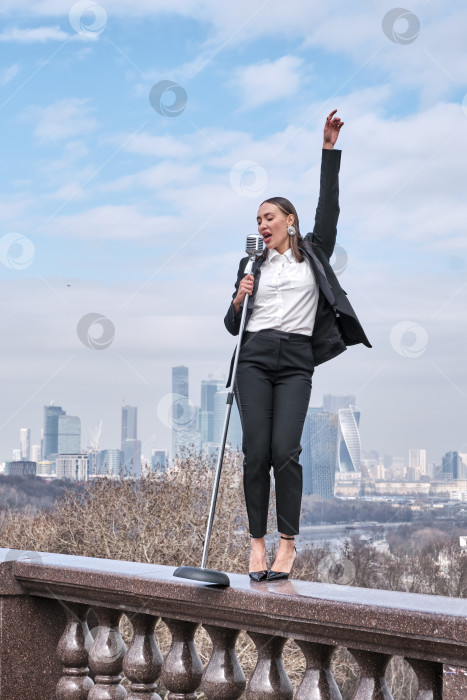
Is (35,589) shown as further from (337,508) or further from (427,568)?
(427,568)

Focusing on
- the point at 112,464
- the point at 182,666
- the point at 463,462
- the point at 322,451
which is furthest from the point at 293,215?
the point at 112,464

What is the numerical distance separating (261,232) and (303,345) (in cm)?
45

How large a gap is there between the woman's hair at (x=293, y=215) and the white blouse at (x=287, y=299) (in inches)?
1.2

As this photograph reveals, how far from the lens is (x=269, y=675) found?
2473 mm

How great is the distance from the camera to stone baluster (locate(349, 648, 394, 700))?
2.22 metres

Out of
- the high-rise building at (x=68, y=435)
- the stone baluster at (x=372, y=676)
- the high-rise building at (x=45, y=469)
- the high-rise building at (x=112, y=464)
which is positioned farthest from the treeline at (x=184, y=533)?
the stone baluster at (x=372, y=676)

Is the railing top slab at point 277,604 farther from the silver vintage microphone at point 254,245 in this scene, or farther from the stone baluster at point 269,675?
the silver vintage microphone at point 254,245

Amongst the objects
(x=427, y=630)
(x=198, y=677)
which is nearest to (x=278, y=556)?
(x=198, y=677)

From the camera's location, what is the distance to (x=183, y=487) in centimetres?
2238

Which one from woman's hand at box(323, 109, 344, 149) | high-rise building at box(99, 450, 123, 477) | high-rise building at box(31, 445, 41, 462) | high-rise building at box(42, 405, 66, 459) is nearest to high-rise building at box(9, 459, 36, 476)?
high-rise building at box(42, 405, 66, 459)

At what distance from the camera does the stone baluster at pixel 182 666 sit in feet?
8.88

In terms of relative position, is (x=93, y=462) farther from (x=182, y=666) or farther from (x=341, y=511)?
(x=182, y=666)

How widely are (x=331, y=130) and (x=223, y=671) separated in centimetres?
181

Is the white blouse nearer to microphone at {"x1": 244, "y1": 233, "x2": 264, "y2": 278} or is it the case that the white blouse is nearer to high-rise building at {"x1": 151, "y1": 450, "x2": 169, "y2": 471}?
microphone at {"x1": 244, "y1": 233, "x2": 264, "y2": 278}
